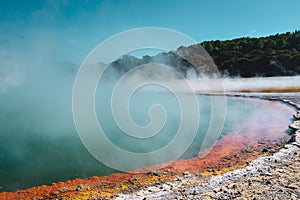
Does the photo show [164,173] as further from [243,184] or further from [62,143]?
[62,143]

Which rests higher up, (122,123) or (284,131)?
(122,123)

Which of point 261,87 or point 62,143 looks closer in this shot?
point 62,143

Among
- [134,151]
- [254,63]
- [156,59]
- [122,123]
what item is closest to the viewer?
[134,151]

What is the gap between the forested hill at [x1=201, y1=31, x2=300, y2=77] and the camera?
1498 inches

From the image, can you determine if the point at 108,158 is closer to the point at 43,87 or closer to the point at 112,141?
the point at 112,141

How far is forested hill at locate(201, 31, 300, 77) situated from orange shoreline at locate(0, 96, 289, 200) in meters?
35.6

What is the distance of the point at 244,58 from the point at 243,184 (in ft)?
142

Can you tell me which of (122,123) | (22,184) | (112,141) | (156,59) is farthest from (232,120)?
(156,59)

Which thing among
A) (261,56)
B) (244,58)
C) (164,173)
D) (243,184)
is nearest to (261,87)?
(261,56)

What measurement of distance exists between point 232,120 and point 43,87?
27.1 meters

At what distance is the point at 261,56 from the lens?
4184 centimetres

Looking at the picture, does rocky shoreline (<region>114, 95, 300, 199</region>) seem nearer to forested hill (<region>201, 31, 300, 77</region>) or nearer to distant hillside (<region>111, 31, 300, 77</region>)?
distant hillside (<region>111, 31, 300, 77</region>)

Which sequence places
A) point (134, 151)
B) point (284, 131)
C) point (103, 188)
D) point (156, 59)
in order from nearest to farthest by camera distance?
point (103, 188), point (134, 151), point (284, 131), point (156, 59)

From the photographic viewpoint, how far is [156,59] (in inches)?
1913
